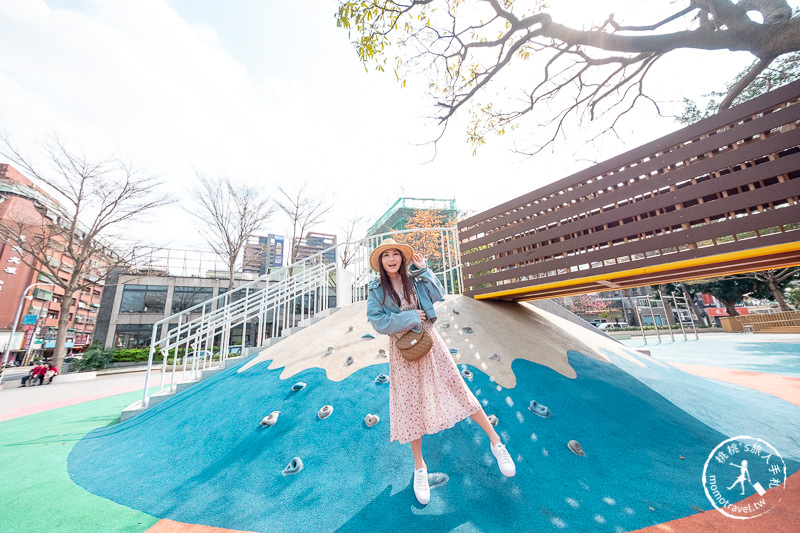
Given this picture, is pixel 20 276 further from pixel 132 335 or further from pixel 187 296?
pixel 187 296

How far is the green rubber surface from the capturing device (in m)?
2.26

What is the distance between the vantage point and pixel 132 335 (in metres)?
26.6

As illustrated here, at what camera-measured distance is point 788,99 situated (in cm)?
287

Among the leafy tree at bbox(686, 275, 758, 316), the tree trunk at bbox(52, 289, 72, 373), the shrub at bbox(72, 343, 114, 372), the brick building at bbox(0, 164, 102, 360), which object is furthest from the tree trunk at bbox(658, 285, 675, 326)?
the brick building at bbox(0, 164, 102, 360)

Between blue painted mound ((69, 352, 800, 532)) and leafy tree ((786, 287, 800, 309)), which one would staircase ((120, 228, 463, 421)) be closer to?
blue painted mound ((69, 352, 800, 532))

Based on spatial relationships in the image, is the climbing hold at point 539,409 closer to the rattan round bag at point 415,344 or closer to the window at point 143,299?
the rattan round bag at point 415,344

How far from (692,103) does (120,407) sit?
30.6 m

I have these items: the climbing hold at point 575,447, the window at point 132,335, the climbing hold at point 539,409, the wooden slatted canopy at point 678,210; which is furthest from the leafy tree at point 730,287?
the window at point 132,335

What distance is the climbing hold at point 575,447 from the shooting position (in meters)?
2.73

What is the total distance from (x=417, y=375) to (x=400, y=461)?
88cm

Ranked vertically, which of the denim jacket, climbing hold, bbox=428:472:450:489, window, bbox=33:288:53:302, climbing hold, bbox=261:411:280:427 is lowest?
climbing hold, bbox=428:472:450:489

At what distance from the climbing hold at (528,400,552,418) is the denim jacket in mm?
1781

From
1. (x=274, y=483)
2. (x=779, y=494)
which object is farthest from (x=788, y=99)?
(x=274, y=483)

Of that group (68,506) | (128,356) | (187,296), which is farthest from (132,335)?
(68,506)
